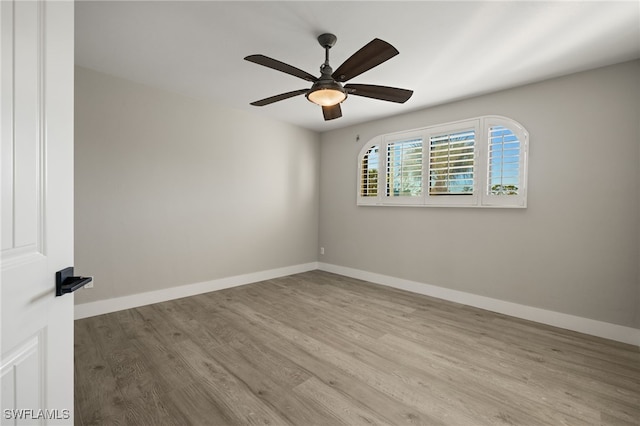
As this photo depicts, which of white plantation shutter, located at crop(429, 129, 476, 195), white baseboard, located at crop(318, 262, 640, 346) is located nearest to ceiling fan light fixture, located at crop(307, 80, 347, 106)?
white plantation shutter, located at crop(429, 129, 476, 195)

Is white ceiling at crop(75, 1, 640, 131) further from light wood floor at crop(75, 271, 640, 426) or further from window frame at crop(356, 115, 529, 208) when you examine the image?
light wood floor at crop(75, 271, 640, 426)

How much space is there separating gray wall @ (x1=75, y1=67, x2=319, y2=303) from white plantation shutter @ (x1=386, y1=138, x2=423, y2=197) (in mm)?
1646

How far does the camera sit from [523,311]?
124 inches

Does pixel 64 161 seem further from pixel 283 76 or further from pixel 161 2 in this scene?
pixel 283 76

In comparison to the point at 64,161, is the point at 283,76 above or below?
above

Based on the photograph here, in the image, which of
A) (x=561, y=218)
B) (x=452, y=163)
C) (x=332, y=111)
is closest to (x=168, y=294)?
(x=332, y=111)

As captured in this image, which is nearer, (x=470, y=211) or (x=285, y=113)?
(x=470, y=211)

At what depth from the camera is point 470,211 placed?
355 centimetres

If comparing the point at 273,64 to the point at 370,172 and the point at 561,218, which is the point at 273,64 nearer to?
the point at 370,172

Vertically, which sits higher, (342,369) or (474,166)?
(474,166)

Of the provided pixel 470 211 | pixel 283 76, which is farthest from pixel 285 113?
pixel 470 211

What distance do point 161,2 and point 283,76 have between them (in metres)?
1.24

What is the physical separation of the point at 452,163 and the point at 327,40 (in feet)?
7.51

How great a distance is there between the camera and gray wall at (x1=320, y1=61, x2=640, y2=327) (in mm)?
2621
